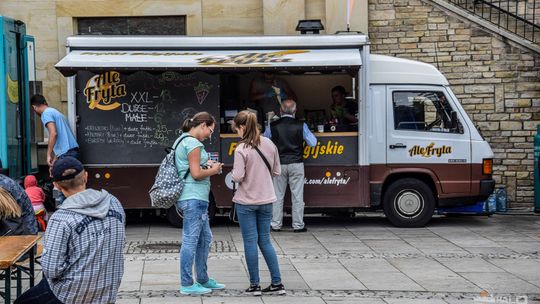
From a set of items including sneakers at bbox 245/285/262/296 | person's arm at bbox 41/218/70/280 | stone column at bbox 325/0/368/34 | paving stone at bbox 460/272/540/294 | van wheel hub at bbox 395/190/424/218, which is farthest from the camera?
stone column at bbox 325/0/368/34

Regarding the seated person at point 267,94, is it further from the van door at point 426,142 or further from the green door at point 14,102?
the green door at point 14,102

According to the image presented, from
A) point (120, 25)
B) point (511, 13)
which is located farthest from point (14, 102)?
point (511, 13)

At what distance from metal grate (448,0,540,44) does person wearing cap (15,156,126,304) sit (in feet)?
41.2

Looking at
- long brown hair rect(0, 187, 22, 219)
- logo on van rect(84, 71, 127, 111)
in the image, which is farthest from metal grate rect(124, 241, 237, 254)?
long brown hair rect(0, 187, 22, 219)

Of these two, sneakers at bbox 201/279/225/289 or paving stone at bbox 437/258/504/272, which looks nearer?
sneakers at bbox 201/279/225/289

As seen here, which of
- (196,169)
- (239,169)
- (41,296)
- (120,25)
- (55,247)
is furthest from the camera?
(120,25)

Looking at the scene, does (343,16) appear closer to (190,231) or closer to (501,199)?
(501,199)

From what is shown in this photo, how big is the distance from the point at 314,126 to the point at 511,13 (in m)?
5.25

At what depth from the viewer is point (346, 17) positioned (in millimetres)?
Answer: 16688

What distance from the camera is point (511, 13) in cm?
1659

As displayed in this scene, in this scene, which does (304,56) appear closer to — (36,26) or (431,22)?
(431,22)

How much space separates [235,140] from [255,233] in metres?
4.78

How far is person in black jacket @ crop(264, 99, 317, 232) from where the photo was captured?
12.8 m

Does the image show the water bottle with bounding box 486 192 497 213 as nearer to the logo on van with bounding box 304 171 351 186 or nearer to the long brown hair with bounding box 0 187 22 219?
the logo on van with bounding box 304 171 351 186
